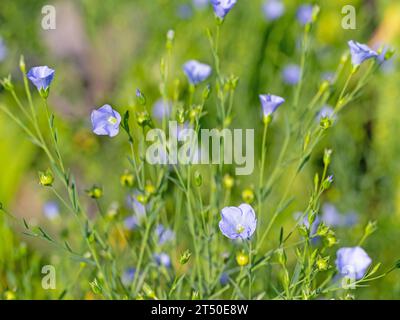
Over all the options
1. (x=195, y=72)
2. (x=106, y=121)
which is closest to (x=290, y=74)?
(x=195, y=72)

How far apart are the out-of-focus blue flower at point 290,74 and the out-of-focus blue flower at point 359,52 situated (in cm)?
95

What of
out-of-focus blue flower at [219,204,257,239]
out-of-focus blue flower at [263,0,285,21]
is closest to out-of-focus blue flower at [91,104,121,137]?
out-of-focus blue flower at [219,204,257,239]

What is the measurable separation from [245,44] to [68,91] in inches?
27.3

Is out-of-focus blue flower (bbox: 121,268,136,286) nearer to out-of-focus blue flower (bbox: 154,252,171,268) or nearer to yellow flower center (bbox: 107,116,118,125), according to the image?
out-of-focus blue flower (bbox: 154,252,171,268)

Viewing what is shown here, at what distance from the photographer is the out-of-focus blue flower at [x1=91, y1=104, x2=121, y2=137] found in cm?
104

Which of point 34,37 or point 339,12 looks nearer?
point 339,12

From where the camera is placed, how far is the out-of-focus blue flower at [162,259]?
1270mm

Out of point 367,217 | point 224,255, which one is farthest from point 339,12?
point 224,255

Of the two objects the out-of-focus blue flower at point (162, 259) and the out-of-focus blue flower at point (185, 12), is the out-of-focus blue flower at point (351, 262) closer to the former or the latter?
the out-of-focus blue flower at point (162, 259)

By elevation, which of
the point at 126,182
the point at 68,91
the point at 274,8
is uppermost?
the point at 274,8

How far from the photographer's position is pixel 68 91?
2432 mm

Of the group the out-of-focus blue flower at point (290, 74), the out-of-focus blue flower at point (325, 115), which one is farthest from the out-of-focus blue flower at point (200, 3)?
the out-of-focus blue flower at point (325, 115)

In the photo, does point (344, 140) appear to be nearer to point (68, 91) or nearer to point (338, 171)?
point (338, 171)

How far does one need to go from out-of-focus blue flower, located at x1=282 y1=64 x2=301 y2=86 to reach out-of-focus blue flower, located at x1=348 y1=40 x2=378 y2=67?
3.10 ft
